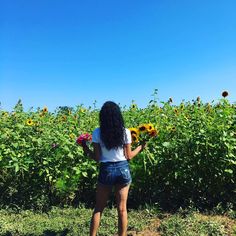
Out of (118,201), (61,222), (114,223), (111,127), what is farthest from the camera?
(61,222)

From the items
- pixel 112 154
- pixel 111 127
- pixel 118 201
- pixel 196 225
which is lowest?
pixel 196 225

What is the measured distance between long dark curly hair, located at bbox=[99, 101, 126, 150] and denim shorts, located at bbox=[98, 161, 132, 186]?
18 cm

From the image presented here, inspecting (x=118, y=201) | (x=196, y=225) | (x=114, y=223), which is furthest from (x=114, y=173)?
(x=196, y=225)

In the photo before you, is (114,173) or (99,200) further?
(99,200)

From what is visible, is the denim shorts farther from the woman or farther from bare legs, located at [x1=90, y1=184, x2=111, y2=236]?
bare legs, located at [x1=90, y1=184, x2=111, y2=236]

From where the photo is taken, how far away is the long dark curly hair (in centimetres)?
446

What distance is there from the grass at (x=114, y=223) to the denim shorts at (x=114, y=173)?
1125 mm

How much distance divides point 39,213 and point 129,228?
5.02ft

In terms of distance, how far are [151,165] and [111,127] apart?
184 centimetres

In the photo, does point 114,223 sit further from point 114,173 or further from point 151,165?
point 114,173

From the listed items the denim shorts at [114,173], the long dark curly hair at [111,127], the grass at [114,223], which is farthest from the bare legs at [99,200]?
the grass at [114,223]

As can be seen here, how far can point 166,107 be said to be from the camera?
7836 mm

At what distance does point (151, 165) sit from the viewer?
6133mm

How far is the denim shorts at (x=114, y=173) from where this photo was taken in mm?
4477
